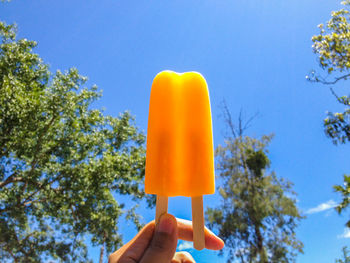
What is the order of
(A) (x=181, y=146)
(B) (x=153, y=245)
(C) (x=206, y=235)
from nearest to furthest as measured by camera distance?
(B) (x=153, y=245), (A) (x=181, y=146), (C) (x=206, y=235)

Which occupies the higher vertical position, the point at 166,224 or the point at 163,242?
the point at 166,224

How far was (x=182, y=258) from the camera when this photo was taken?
7.23ft

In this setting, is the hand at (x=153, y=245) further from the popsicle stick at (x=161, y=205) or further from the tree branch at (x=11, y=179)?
the tree branch at (x=11, y=179)

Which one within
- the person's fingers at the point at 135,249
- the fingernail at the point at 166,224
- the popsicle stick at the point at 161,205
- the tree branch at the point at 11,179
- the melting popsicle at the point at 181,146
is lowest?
the person's fingers at the point at 135,249

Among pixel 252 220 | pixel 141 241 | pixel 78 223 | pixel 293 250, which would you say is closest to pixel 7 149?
pixel 78 223

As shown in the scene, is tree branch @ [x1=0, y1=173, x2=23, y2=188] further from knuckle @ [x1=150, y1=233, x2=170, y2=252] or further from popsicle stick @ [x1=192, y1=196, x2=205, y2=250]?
popsicle stick @ [x1=192, y1=196, x2=205, y2=250]

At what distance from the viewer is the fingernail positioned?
5.92 feet

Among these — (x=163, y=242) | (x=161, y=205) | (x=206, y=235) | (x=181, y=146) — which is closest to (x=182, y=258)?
(x=206, y=235)

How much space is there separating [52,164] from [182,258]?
9.88 metres

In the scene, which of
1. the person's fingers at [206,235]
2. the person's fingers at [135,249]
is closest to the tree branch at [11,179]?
the person's fingers at [206,235]

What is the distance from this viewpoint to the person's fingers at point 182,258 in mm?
2186

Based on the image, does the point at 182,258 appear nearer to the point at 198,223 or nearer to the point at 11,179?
the point at 198,223

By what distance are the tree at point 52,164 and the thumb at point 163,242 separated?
9.03 meters

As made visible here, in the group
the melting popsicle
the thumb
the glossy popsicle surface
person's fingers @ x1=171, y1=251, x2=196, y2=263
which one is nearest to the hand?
the thumb
